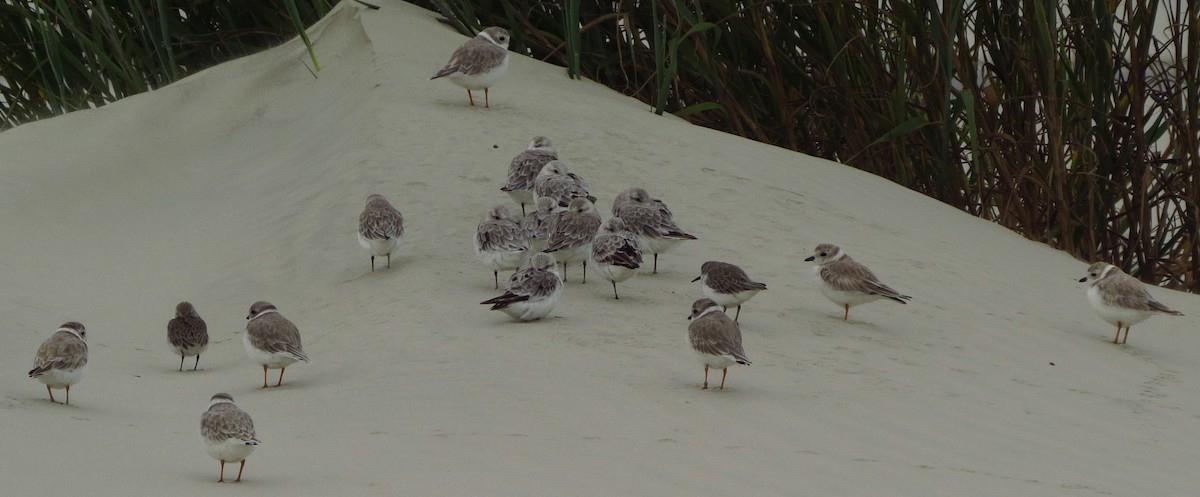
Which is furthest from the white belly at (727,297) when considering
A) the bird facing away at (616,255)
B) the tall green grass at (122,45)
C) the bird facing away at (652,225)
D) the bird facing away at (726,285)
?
the tall green grass at (122,45)

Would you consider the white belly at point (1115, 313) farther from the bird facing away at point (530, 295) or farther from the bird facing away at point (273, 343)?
the bird facing away at point (273, 343)

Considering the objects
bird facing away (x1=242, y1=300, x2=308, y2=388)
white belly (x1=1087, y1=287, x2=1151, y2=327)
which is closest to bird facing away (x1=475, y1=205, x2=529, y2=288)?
bird facing away (x1=242, y1=300, x2=308, y2=388)

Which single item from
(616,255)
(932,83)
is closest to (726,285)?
(616,255)

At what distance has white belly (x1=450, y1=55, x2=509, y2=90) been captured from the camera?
10797 millimetres

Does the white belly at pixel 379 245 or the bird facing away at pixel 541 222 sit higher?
the bird facing away at pixel 541 222

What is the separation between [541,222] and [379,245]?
3.03 feet

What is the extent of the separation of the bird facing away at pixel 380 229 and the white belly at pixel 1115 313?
3.75 metres

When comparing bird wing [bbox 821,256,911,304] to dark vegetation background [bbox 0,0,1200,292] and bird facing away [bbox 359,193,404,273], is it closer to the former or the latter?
bird facing away [bbox 359,193,404,273]

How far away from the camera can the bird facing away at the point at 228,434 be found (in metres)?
4.50

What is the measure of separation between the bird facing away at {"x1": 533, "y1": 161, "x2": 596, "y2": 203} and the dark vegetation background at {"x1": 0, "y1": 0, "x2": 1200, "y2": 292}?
8.38 feet

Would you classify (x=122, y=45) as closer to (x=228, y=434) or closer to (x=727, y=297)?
(x=727, y=297)

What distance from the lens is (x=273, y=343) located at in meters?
6.10

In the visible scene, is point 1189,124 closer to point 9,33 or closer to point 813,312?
point 813,312

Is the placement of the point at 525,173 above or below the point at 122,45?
below
